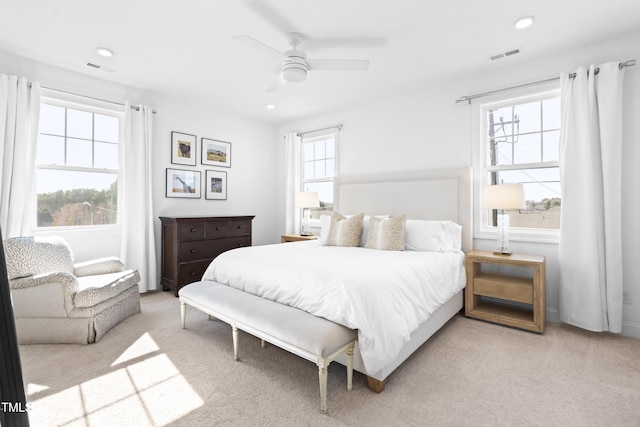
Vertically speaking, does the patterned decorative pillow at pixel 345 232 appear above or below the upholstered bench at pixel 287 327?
above

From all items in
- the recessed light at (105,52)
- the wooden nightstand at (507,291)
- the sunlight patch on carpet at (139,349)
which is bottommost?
the sunlight patch on carpet at (139,349)

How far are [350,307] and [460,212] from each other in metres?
2.33

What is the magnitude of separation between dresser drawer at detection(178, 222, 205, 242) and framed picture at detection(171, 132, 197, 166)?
41.4 inches

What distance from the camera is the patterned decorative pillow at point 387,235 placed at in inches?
127

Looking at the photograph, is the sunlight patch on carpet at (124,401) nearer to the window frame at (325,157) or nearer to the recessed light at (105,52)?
the recessed light at (105,52)

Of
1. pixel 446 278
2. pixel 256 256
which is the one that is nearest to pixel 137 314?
pixel 256 256

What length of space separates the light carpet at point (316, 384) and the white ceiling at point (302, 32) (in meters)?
2.54

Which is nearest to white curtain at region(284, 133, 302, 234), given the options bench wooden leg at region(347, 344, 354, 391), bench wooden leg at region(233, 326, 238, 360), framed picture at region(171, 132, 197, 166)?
framed picture at region(171, 132, 197, 166)

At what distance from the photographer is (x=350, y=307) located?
1.88 meters

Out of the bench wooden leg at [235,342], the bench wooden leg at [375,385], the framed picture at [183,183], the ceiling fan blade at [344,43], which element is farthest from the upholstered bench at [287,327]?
the framed picture at [183,183]

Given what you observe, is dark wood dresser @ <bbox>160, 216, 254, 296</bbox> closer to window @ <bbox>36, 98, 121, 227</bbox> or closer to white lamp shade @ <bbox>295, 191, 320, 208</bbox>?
window @ <bbox>36, 98, 121, 227</bbox>

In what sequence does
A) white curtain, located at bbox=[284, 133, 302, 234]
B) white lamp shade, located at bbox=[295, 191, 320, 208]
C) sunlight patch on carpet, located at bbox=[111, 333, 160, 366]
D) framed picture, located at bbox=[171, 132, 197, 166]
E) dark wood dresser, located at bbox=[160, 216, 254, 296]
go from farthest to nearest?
white curtain, located at bbox=[284, 133, 302, 234] < white lamp shade, located at bbox=[295, 191, 320, 208] < framed picture, located at bbox=[171, 132, 197, 166] < dark wood dresser, located at bbox=[160, 216, 254, 296] < sunlight patch on carpet, located at bbox=[111, 333, 160, 366]

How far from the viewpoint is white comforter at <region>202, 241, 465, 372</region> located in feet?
6.18

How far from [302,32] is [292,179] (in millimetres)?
2864
